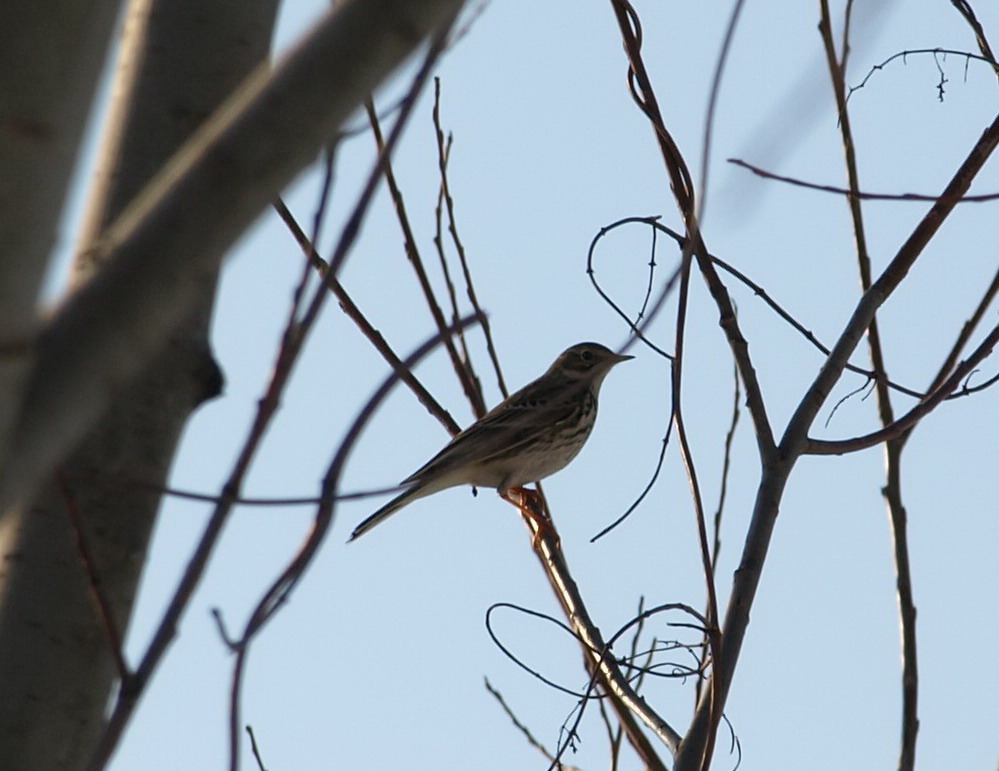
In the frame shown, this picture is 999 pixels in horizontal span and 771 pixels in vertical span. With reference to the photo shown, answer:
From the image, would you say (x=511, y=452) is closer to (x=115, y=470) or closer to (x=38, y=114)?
(x=115, y=470)

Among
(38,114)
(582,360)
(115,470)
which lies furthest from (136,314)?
(582,360)

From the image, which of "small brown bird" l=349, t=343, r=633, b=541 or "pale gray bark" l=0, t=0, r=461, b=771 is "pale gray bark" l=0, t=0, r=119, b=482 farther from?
"small brown bird" l=349, t=343, r=633, b=541

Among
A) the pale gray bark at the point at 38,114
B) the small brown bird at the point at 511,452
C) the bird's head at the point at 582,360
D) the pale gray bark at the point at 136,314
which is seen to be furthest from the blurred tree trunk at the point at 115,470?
the bird's head at the point at 582,360

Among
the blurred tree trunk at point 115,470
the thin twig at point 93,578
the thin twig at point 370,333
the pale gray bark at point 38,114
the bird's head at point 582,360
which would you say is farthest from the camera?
the bird's head at point 582,360

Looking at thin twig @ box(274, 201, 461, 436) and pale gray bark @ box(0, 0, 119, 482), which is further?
thin twig @ box(274, 201, 461, 436)

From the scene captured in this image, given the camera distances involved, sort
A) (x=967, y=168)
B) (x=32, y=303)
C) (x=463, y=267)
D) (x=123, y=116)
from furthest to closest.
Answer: (x=463, y=267) → (x=967, y=168) → (x=123, y=116) → (x=32, y=303)

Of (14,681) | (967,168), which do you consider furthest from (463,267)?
(14,681)

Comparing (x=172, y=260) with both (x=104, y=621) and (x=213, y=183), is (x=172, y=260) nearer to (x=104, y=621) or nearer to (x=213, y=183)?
(x=213, y=183)

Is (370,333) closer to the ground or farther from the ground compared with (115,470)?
farther from the ground

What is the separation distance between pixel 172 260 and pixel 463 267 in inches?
129

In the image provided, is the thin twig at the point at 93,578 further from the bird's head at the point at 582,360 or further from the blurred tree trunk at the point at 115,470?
Result: the bird's head at the point at 582,360

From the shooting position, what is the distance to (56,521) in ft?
7.59

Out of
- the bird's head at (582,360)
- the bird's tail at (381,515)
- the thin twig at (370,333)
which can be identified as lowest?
the thin twig at (370,333)

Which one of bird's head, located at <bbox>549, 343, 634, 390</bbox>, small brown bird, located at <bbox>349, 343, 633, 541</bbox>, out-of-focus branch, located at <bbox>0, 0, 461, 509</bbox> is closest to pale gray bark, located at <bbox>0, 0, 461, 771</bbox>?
out-of-focus branch, located at <bbox>0, 0, 461, 509</bbox>
